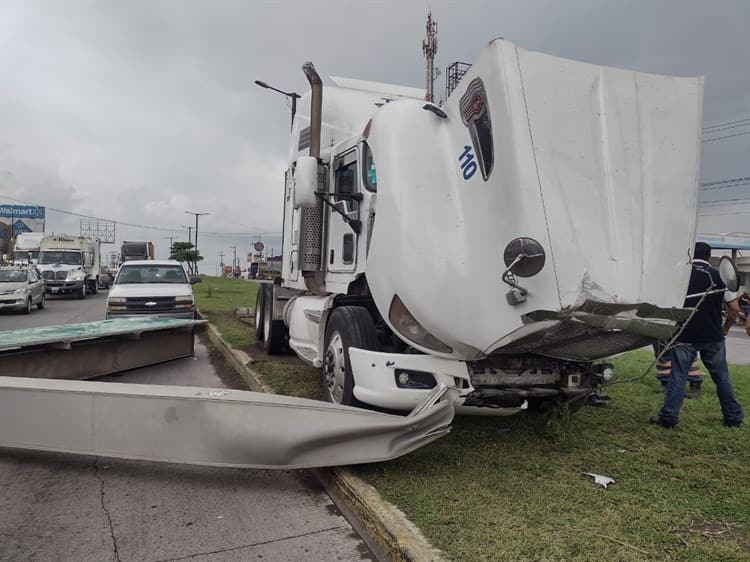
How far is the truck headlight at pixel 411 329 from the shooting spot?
4.18m

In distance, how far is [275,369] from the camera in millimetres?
7758

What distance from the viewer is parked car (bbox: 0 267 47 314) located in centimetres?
1777

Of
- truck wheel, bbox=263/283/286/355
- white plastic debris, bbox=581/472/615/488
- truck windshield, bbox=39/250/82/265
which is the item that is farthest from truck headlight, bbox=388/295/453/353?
truck windshield, bbox=39/250/82/265

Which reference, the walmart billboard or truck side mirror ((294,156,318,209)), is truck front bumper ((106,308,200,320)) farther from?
the walmart billboard

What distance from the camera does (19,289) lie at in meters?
17.9

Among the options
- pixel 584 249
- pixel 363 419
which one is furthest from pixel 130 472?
pixel 584 249

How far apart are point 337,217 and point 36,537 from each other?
12.4 feet

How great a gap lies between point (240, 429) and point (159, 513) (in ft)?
2.35

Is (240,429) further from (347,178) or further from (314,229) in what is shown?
(314,229)

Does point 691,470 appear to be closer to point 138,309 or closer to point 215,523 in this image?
point 215,523

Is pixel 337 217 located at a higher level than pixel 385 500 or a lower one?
higher

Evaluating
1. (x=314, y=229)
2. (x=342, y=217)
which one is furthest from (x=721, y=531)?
(x=314, y=229)

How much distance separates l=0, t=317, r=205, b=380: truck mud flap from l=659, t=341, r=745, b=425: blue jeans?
6388mm

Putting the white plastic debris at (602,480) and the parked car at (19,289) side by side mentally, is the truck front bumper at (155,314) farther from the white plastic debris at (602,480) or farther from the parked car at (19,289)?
the white plastic debris at (602,480)
